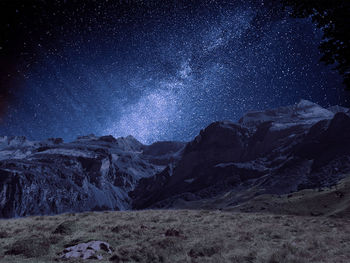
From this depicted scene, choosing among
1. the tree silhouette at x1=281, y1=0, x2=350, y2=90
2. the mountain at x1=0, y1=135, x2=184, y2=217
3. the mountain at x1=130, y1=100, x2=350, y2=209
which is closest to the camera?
the tree silhouette at x1=281, y1=0, x2=350, y2=90

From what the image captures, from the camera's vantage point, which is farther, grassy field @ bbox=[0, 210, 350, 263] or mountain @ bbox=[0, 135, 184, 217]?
mountain @ bbox=[0, 135, 184, 217]

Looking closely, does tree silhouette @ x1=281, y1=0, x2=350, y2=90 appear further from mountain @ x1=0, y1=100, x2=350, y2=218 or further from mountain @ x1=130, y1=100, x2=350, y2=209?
mountain @ x1=130, y1=100, x2=350, y2=209

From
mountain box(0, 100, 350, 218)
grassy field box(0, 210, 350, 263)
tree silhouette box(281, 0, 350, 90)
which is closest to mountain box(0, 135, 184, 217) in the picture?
mountain box(0, 100, 350, 218)

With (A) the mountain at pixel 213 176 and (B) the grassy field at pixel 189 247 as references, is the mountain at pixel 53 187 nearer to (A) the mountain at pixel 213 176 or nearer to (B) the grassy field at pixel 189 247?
(A) the mountain at pixel 213 176

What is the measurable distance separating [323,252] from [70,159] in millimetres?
214012

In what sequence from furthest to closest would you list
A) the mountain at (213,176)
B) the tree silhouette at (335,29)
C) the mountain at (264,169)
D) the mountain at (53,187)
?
the mountain at (53,187)
the mountain at (213,176)
the mountain at (264,169)
the tree silhouette at (335,29)

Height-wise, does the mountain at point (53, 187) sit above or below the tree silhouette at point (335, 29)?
above

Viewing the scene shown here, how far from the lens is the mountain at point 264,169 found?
360 ft

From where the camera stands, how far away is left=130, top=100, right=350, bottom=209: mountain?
109812 mm

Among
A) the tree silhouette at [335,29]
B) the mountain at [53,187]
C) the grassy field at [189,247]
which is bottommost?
the grassy field at [189,247]

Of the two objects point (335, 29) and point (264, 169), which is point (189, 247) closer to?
point (335, 29)

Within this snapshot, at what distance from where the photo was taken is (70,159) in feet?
639

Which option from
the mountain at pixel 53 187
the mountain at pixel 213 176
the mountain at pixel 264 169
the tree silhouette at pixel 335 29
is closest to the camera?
the tree silhouette at pixel 335 29

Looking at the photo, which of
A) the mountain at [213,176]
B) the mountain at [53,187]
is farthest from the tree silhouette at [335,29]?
the mountain at [53,187]
